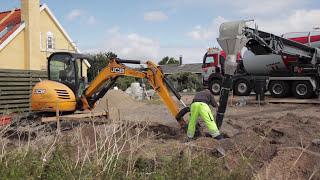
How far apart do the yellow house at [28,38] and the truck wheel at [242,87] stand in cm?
910

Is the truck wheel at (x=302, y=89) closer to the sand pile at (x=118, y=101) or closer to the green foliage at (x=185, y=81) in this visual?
the sand pile at (x=118, y=101)

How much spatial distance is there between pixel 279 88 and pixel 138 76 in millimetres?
10425

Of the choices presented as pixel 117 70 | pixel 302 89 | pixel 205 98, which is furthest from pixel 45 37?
pixel 205 98

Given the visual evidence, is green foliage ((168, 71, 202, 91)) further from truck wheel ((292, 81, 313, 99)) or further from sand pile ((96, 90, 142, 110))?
truck wheel ((292, 81, 313, 99))

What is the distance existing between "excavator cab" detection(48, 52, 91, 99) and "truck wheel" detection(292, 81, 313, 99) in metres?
10.9

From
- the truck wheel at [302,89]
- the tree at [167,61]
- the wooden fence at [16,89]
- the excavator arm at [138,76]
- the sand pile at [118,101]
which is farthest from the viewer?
the tree at [167,61]

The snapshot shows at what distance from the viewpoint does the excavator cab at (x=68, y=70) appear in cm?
953

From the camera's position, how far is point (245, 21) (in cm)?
827

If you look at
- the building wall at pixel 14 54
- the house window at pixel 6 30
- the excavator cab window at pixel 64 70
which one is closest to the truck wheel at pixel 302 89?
the excavator cab window at pixel 64 70

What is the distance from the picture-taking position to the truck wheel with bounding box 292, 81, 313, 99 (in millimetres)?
15781

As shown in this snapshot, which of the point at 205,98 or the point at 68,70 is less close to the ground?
the point at 68,70

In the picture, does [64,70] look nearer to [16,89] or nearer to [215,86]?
[16,89]

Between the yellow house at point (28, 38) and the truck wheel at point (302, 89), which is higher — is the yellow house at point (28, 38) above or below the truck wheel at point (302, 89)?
above

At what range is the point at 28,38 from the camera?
67.6 feet
